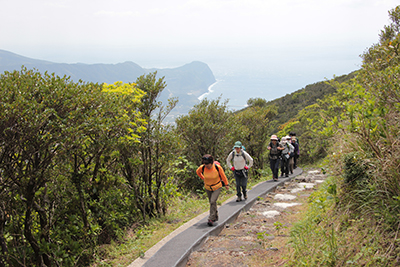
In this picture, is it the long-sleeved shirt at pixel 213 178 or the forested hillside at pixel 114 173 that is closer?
the forested hillside at pixel 114 173

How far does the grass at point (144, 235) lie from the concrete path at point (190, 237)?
11.8 inches

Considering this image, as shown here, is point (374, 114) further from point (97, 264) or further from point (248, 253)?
point (97, 264)

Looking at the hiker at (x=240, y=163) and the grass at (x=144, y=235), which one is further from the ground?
the hiker at (x=240, y=163)

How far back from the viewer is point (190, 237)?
5.79m

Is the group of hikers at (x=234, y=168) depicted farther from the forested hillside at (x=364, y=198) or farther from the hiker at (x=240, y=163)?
the forested hillside at (x=364, y=198)

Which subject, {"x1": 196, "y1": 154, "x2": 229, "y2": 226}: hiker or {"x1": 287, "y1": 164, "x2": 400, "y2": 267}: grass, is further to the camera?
{"x1": 196, "y1": 154, "x2": 229, "y2": 226}: hiker

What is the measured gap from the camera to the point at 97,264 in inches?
206

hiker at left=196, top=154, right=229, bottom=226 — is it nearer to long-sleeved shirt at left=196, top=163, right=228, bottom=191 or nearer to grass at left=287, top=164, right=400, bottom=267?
long-sleeved shirt at left=196, top=163, right=228, bottom=191

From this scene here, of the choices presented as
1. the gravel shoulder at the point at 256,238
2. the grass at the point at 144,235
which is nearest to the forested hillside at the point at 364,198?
the gravel shoulder at the point at 256,238

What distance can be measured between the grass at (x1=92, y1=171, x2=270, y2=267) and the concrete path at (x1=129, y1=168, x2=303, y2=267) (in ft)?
0.98

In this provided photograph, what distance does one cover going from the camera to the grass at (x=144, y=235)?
17.3 ft

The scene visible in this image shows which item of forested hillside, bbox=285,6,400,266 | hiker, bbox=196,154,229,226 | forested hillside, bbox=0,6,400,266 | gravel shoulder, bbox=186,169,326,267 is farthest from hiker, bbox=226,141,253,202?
forested hillside, bbox=285,6,400,266

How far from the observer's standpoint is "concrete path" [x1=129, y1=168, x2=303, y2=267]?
4852 millimetres

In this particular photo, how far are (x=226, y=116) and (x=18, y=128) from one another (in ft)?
28.5
